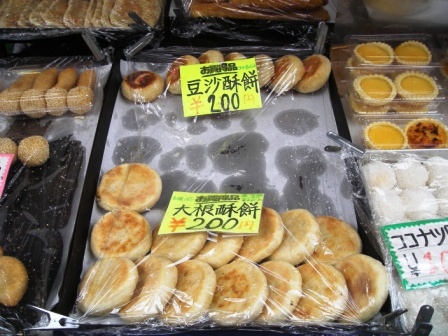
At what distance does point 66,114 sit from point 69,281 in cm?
144

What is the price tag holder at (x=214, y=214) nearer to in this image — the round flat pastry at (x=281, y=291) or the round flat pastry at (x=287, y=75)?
the round flat pastry at (x=281, y=291)

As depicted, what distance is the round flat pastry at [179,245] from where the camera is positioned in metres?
2.30

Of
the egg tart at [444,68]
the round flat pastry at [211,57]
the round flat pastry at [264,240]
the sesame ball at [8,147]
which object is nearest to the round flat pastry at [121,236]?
the round flat pastry at [264,240]

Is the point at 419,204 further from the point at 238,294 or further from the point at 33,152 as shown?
the point at 33,152

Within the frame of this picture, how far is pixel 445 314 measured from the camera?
2.08 meters

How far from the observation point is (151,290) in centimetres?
212

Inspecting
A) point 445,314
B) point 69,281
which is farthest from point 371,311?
point 69,281

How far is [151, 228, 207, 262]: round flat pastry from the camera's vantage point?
90.7 inches

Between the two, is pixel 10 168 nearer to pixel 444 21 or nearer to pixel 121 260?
pixel 121 260

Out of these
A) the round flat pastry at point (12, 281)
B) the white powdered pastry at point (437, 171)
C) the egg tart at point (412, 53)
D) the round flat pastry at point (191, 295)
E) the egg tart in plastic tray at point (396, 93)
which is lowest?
the round flat pastry at point (12, 281)

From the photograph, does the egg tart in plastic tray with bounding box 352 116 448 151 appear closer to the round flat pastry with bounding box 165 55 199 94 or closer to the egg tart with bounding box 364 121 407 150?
the egg tart with bounding box 364 121 407 150

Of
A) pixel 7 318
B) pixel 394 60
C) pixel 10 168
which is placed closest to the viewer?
pixel 7 318

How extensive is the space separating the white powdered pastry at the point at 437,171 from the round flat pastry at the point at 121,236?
1775 millimetres

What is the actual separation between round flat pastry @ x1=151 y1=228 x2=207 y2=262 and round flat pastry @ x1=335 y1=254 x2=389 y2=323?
30.4 inches
